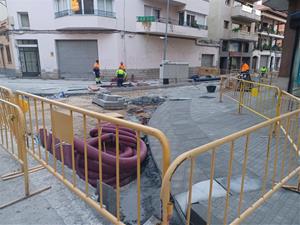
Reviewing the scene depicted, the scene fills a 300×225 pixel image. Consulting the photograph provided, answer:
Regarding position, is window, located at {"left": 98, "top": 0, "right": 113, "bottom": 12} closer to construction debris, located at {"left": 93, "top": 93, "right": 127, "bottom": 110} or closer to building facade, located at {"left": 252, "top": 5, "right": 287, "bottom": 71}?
construction debris, located at {"left": 93, "top": 93, "right": 127, "bottom": 110}

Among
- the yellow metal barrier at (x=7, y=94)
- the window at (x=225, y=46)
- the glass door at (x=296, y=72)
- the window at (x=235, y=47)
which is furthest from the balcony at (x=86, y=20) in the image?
the window at (x=235, y=47)

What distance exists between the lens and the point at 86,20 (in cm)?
1844

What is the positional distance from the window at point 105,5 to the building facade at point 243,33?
15.6 m

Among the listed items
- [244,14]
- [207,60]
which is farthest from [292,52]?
[244,14]

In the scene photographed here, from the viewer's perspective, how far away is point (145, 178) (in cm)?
450

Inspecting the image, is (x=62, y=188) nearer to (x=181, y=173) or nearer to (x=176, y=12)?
(x=181, y=173)

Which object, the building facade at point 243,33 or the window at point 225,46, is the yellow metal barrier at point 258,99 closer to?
the building facade at point 243,33

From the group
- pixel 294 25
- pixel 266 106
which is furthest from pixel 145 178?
pixel 294 25

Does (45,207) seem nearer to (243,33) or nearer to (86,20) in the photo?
(86,20)

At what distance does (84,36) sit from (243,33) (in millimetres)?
23055

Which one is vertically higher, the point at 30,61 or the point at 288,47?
the point at 288,47

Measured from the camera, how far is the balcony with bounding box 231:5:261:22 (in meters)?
31.0

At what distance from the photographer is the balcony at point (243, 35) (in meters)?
32.1

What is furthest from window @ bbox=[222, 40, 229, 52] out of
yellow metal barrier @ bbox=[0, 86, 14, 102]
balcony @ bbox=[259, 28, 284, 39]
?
Result: yellow metal barrier @ bbox=[0, 86, 14, 102]
